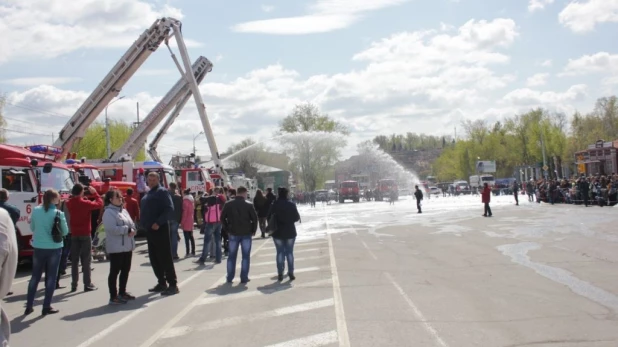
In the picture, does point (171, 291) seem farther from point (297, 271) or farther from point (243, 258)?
point (297, 271)

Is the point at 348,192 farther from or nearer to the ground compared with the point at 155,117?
nearer to the ground

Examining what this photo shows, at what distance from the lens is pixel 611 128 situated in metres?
86.8

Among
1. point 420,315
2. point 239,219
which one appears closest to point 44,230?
point 239,219

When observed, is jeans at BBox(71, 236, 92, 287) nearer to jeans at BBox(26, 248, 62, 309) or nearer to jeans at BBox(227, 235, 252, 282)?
jeans at BBox(26, 248, 62, 309)

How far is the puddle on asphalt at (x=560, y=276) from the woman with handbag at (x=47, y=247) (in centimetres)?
773

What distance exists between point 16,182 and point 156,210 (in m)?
6.85

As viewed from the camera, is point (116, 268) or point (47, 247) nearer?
point (47, 247)

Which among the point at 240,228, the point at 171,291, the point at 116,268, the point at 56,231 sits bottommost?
the point at 171,291

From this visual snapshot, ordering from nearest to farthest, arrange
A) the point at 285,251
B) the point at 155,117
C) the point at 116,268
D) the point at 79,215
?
the point at 116,268 → the point at 79,215 → the point at 285,251 → the point at 155,117

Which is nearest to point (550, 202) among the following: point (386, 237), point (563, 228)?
point (563, 228)

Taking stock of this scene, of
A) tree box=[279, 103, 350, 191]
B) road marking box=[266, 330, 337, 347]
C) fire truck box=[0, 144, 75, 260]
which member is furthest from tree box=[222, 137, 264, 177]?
road marking box=[266, 330, 337, 347]

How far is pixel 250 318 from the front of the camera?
8594 mm

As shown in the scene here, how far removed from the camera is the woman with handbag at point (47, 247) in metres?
9.34

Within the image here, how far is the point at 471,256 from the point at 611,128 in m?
81.2
